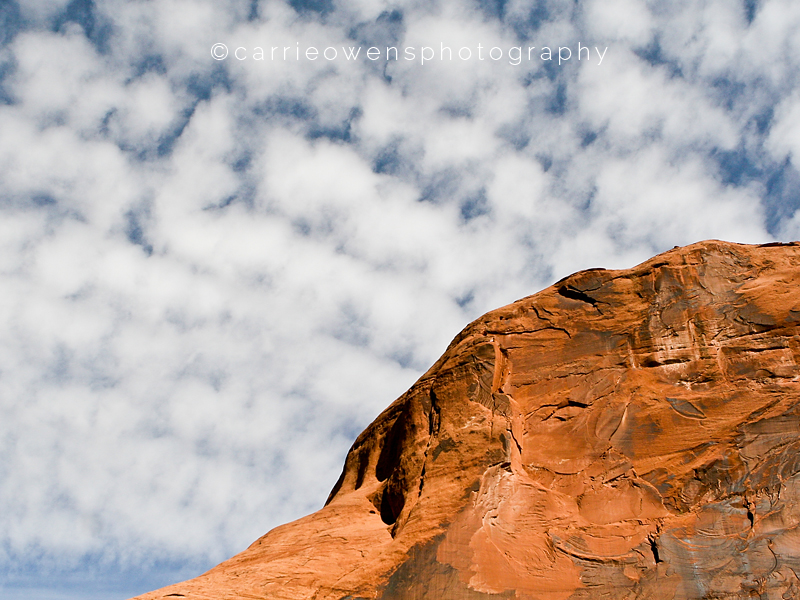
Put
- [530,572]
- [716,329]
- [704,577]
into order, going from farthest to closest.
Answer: [716,329], [530,572], [704,577]

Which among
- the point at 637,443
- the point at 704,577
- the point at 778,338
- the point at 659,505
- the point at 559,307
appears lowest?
the point at 704,577

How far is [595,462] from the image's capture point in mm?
19203

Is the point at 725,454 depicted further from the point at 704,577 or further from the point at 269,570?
the point at 269,570

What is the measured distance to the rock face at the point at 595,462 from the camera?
55.2 feet

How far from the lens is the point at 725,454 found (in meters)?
17.9

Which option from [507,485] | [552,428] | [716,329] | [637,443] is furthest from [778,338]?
[507,485]

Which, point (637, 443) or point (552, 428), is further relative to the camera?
point (552, 428)

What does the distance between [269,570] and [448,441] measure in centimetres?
590

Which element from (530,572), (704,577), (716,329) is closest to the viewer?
(704,577)

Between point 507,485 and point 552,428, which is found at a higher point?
point 552,428

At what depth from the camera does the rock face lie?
55.2 feet

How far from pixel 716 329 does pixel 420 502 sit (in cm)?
949

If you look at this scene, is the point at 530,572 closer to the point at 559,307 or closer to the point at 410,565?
the point at 410,565

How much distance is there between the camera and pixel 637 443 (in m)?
19.1
